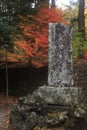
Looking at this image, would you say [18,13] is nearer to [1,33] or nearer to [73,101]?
[1,33]

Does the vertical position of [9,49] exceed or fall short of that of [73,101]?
it exceeds it

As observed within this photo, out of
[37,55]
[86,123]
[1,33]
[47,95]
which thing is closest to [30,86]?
[37,55]

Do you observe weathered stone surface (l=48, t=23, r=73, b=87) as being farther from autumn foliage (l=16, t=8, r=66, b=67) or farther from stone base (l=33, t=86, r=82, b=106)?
autumn foliage (l=16, t=8, r=66, b=67)

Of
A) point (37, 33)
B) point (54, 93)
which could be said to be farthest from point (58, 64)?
point (37, 33)

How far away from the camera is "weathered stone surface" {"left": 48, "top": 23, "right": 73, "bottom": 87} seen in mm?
10961

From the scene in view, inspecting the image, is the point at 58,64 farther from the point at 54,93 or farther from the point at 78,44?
the point at 78,44

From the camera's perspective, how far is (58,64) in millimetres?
11031

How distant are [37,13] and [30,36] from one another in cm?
160

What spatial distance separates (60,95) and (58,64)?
111 centimetres

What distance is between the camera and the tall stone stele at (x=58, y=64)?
1087 centimetres

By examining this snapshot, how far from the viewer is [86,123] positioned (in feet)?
30.7

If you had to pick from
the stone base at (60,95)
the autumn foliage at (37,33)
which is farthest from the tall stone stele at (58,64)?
the autumn foliage at (37,33)

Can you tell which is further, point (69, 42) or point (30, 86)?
point (30, 86)

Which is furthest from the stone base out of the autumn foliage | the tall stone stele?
the autumn foliage
